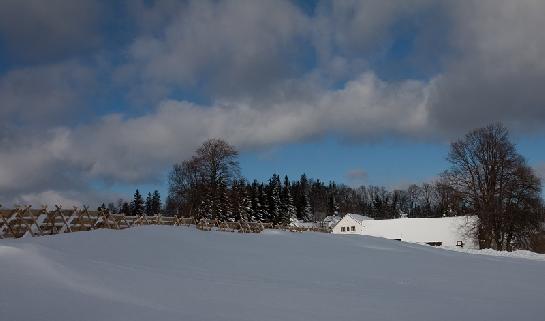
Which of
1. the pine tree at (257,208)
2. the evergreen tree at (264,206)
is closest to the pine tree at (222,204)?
the pine tree at (257,208)

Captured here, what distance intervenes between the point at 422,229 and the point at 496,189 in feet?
83.3

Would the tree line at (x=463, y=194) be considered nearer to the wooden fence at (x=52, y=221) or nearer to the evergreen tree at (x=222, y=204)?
the evergreen tree at (x=222, y=204)

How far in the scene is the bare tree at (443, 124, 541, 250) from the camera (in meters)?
46.7

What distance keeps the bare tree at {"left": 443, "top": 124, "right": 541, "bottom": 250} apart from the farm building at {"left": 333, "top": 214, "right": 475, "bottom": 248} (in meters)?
6.51

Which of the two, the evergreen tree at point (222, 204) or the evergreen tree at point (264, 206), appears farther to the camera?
the evergreen tree at point (264, 206)

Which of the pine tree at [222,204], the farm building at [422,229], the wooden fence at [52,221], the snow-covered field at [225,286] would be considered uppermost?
the pine tree at [222,204]

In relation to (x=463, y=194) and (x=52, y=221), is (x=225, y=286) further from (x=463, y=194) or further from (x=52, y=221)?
(x=463, y=194)

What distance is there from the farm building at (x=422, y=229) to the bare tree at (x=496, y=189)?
6.51 m

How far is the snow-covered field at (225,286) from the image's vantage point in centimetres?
982

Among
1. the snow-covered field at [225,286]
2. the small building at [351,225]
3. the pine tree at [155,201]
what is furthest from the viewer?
the pine tree at [155,201]

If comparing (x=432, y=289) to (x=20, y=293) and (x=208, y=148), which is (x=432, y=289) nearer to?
(x=20, y=293)

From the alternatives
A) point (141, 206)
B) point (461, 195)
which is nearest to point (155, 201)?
point (141, 206)

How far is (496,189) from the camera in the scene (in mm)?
47906

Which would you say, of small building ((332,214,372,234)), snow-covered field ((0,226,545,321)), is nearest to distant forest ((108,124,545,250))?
small building ((332,214,372,234))
